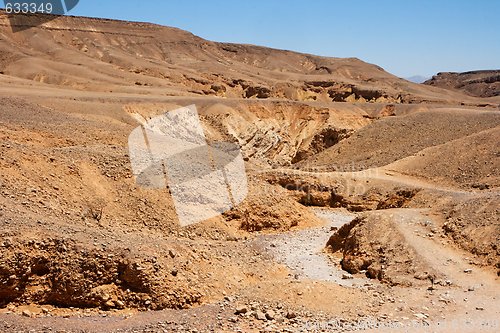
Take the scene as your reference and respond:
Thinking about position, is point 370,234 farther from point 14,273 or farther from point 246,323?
point 14,273

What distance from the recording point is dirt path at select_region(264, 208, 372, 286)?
1667 centimetres

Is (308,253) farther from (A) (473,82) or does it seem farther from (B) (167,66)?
(A) (473,82)

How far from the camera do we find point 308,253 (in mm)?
19141

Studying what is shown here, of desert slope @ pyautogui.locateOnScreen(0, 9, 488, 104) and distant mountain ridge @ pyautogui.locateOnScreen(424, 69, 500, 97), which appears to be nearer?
A: desert slope @ pyautogui.locateOnScreen(0, 9, 488, 104)

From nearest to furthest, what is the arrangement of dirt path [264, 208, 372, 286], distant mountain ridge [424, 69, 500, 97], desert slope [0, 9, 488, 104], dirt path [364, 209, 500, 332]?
dirt path [364, 209, 500, 332], dirt path [264, 208, 372, 286], desert slope [0, 9, 488, 104], distant mountain ridge [424, 69, 500, 97]

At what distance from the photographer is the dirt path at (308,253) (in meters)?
16.7

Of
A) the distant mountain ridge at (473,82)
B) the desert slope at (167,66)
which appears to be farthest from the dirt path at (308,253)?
the distant mountain ridge at (473,82)

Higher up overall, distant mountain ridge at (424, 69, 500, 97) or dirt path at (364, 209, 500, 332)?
distant mountain ridge at (424, 69, 500, 97)

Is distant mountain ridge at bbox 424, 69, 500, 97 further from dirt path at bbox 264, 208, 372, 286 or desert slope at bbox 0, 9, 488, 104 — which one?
dirt path at bbox 264, 208, 372, 286

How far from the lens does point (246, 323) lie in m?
11.9

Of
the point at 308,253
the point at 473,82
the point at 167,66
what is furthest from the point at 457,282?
the point at 473,82

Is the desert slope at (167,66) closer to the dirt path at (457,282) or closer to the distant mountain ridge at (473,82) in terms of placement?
the distant mountain ridge at (473,82)

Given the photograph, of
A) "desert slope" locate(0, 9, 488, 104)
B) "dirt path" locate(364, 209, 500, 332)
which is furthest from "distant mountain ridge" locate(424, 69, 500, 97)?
"dirt path" locate(364, 209, 500, 332)

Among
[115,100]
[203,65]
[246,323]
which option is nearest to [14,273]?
[246,323]
